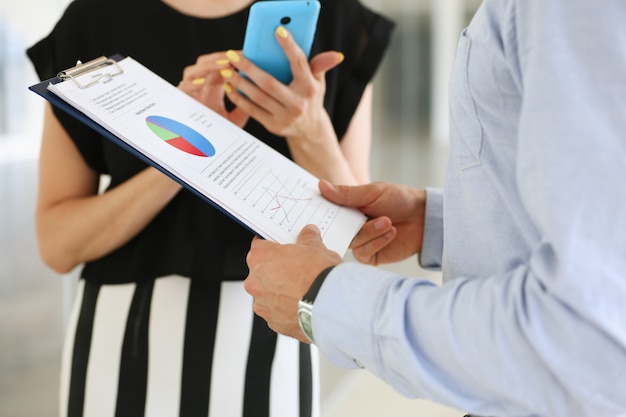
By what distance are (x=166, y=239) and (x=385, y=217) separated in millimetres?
429

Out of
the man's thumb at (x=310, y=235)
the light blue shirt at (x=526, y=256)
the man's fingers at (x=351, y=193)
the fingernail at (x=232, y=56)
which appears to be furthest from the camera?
the fingernail at (x=232, y=56)

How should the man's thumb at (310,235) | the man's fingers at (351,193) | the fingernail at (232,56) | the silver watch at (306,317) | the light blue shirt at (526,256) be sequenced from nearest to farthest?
1. the light blue shirt at (526,256)
2. the silver watch at (306,317)
3. the man's thumb at (310,235)
4. the man's fingers at (351,193)
5. the fingernail at (232,56)

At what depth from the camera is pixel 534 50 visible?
0.58 meters

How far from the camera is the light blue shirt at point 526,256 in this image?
556 millimetres

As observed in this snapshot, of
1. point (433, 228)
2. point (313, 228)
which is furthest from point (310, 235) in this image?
point (433, 228)

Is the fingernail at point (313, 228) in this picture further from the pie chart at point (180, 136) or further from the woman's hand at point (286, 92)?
the woman's hand at point (286, 92)

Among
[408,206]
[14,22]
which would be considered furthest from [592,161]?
[14,22]

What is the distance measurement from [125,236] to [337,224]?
45cm

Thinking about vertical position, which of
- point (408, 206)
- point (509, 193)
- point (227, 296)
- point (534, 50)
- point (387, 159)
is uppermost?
point (534, 50)

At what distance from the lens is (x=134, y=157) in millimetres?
1230

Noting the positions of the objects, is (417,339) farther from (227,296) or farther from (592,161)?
(227,296)

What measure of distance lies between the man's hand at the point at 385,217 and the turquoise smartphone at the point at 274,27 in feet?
0.88

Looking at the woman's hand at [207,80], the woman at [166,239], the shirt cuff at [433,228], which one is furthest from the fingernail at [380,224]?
the woman's hand at [207,80]

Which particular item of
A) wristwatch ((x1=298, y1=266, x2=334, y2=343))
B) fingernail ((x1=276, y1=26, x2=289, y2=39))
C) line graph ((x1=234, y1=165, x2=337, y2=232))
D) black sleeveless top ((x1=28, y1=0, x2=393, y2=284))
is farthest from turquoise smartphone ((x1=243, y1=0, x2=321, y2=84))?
wristwatch ((x1=298, y1=266, x2=334, y2=343))
